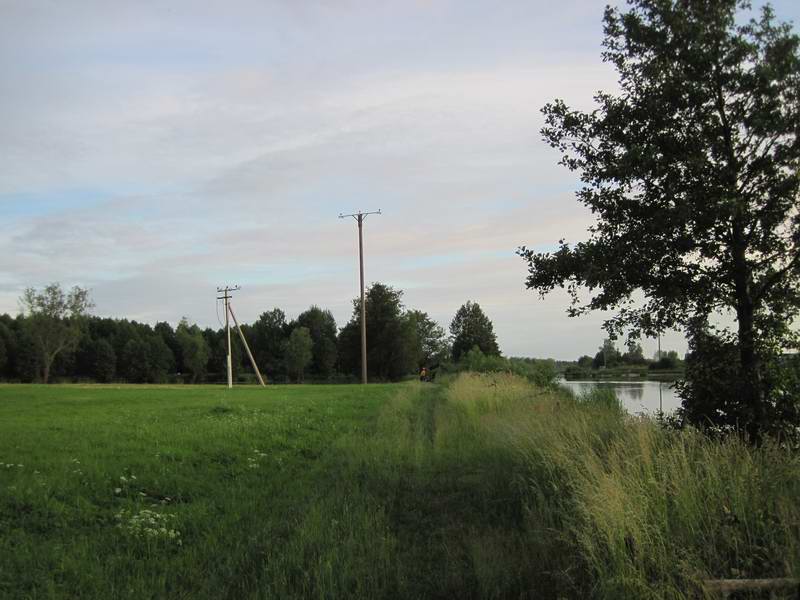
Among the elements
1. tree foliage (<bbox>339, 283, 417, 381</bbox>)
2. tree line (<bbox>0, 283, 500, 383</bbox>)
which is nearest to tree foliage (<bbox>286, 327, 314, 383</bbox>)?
tree line (<bbox>0, 283, 500, 383</bbox>)

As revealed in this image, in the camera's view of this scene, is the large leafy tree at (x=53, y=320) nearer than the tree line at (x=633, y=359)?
No

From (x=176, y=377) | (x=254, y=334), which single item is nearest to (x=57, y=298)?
(x=176, y=377)

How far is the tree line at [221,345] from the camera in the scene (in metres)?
78.2

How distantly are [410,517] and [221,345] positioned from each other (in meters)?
118

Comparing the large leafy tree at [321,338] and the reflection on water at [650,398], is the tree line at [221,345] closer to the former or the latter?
the large leafy tree at [321,338]

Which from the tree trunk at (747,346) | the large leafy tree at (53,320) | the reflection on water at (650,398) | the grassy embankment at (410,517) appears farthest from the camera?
the large leafy tree at (53,320)

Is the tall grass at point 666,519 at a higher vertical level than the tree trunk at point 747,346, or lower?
lower

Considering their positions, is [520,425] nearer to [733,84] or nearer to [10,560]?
[733,84]

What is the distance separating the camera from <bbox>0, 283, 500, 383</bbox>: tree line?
78.2m

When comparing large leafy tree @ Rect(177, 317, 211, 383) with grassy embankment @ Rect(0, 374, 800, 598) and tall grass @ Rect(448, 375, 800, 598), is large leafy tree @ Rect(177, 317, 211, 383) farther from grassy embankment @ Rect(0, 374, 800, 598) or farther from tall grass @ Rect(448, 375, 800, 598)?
tall grass @ Rect(448, 375, 800, 598)

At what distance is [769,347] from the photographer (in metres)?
7.27

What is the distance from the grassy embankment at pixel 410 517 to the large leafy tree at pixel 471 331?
82088 mm

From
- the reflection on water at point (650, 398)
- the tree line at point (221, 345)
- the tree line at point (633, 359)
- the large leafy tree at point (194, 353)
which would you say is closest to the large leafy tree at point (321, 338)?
the tree line at point (221, 345)

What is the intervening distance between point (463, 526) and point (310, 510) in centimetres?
174
